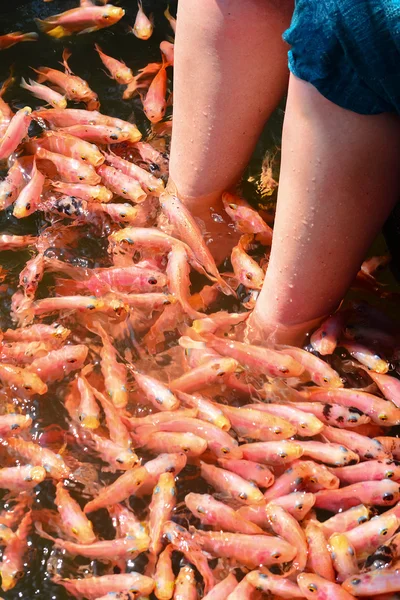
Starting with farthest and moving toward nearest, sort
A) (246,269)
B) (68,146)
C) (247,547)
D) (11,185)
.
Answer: (68,146) → (11,185) → (246,269) → (247,547)

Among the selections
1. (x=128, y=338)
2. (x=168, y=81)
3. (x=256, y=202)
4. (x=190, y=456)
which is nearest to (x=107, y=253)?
(x=128, y=338)

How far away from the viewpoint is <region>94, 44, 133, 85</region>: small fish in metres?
2.96

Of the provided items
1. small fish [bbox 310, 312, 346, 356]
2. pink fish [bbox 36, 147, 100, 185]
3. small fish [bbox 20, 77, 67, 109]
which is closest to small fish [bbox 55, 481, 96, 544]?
small fish [bbox 310, 312, 346, 356]

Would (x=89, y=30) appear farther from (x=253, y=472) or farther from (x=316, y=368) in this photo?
(x=253, y=472)

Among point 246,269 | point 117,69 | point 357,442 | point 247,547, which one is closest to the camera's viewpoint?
point 247,547

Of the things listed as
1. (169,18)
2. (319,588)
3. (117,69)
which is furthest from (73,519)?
(169,18)

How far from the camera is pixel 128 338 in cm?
216

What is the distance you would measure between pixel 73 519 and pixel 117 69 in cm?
198

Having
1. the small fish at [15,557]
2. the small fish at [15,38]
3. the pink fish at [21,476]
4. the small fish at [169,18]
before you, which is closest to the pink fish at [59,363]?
the pink fish at [21,476]

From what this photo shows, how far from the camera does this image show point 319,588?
156cm

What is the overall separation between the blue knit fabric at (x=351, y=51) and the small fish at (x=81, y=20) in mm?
1870

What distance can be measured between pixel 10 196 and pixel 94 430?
973 millimetres

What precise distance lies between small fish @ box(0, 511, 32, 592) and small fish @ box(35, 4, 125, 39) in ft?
7.34

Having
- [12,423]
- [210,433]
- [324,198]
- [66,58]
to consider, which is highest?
[324,198]
